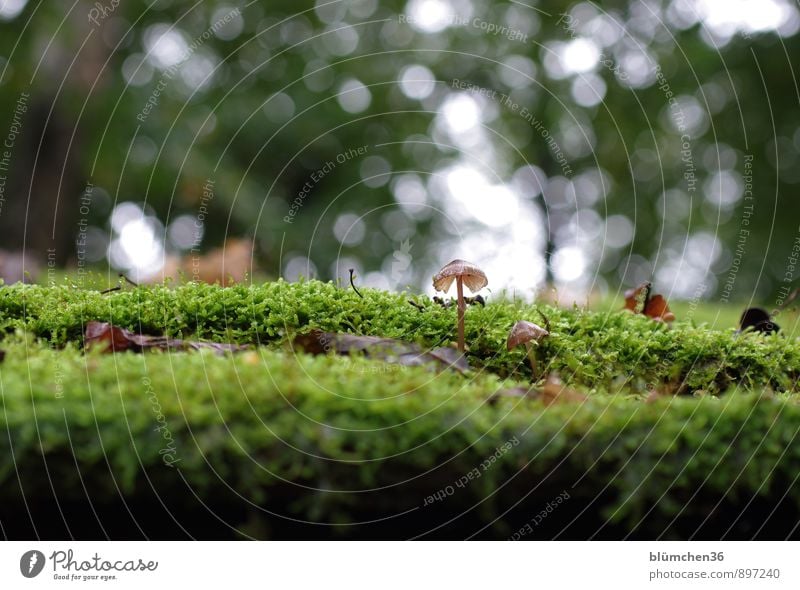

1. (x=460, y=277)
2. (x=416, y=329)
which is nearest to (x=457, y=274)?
(x=460, y=277)

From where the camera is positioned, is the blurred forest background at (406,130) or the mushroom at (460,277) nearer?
the mushroom at (460,277)

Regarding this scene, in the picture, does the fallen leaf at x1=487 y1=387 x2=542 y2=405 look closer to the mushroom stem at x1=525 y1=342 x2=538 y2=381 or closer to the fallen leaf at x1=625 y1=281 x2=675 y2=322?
the mushroom stem at x1=525 y1=342 x2=538 y2=381

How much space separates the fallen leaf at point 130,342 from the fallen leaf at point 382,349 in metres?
0.19

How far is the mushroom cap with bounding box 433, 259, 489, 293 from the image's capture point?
1.97m

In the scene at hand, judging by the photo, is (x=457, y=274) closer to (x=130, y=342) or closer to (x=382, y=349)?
(x=382, y=349)

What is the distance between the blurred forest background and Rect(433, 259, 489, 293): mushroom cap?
22.6 ft

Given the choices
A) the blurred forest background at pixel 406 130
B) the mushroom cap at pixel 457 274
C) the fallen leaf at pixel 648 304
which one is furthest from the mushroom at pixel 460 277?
the blurred forest background at pixel 406 130

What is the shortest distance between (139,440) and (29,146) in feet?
30.1

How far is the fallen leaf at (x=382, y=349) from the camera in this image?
1689mm

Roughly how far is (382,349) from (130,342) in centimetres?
66

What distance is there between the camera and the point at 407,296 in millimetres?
2316

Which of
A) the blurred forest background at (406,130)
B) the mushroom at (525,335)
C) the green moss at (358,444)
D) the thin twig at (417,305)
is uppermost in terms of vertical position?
the blurred forest background at (406,130)

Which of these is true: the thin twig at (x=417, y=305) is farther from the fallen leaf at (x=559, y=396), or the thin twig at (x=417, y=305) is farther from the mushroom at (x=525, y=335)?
the fallen leaf at (x=559, y=396)

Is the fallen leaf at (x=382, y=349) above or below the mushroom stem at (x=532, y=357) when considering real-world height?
above
